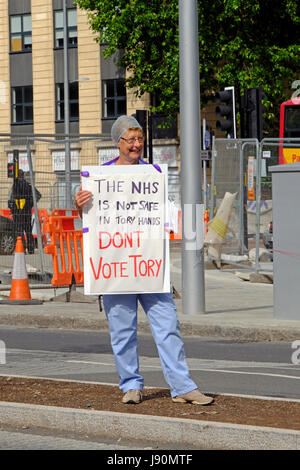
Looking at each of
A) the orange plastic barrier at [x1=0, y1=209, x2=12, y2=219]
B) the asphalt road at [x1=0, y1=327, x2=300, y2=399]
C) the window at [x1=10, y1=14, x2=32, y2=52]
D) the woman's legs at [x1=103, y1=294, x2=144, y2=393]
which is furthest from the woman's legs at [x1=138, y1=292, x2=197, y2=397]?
the window at [x1=10, y1=14, x2=32, y2=52]

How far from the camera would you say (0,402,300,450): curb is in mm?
5820

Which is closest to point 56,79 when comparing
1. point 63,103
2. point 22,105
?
point 63,103

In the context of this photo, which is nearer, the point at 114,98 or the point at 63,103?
the point at 114,98

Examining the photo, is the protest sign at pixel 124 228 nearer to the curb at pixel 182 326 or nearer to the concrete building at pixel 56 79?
the curb at pixel 182 326

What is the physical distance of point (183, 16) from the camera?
12281 millimetres

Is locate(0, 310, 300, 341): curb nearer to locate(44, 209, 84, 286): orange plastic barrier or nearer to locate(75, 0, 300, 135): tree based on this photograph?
locate(44, 209, 84, 286): orange plastic barrier

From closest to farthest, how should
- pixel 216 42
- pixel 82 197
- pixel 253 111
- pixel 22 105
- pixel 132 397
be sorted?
pixel 132 397 < pixel 82 197 < pixel 253 111 < pixel 216 42 < pixel 22 105

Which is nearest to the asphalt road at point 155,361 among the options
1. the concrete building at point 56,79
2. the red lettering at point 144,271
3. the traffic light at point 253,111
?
the red lettering at point 144,271

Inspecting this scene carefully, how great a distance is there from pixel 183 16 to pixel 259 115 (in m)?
9.21

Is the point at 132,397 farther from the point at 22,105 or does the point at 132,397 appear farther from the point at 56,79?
the point at 22,105

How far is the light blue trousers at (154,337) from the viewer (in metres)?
6.93

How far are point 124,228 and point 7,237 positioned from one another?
9.31m

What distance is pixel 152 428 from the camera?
245 inches

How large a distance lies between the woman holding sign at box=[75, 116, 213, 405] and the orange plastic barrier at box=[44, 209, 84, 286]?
23.7 feet
